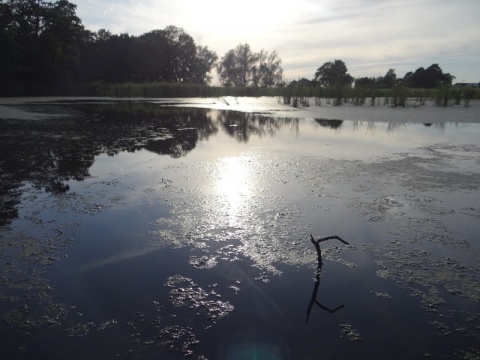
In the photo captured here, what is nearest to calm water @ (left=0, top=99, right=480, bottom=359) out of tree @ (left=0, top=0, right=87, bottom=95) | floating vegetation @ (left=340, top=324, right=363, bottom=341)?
floating vegetation @ (left=340, top=324, right=363, bottom=341)

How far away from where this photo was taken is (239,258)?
242cm

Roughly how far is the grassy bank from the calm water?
34.7ft

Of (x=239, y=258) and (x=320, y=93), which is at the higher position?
(x=320, y=93)

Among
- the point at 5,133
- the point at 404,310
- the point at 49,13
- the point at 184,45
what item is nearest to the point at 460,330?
the point at 404,310

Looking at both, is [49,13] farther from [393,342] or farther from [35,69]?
[393,342]

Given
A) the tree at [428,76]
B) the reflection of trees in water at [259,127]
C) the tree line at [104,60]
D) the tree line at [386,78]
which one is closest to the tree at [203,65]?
the tree line at [104,60]

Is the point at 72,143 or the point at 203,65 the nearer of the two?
the point at 72,143

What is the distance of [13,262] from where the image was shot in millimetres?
2338

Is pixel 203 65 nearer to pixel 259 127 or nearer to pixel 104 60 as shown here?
pixel 104 60

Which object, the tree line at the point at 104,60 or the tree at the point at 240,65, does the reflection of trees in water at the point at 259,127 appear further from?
the tree at the point at 240,65

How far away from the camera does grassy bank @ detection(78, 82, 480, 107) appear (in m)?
14.3

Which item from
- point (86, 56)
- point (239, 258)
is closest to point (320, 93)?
point (239, 258)

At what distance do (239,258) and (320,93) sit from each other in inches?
644

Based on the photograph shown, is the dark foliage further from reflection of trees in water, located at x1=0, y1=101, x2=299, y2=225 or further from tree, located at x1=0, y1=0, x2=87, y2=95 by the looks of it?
reflection of trees in water, located at x1=0, y1=101, x2=299, y2=225
